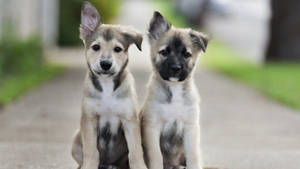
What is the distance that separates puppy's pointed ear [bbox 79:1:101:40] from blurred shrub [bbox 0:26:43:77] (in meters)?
8.28

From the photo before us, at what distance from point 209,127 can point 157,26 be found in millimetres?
4532

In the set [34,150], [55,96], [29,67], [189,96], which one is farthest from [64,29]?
[189,96]

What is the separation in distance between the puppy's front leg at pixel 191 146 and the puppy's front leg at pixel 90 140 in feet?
3.00

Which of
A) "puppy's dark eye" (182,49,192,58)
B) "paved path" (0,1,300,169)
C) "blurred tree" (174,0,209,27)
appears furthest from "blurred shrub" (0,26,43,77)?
"blurred tree" (174,0,209,27)

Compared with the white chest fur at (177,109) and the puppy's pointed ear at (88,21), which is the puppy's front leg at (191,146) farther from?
the puppy's pointed ear at (88,21)

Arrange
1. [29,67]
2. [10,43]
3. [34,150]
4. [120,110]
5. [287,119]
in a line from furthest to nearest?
[29,67] → [10,43] → [287,119] → [34,150] → [120,110]

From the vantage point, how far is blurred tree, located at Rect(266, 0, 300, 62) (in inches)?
837

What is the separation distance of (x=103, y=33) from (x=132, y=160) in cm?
128

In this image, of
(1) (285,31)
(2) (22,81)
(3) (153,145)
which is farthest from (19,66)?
(3) (153,145)

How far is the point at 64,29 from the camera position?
27094mm

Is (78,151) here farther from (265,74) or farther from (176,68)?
(265,74)

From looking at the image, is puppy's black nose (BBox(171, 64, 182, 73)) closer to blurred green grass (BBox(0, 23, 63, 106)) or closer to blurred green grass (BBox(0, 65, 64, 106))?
blurred green grass (BBox(0, 65, 64, 106))

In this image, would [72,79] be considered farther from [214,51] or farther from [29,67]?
[214,51]

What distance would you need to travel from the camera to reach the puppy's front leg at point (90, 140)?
6867 millimetres
